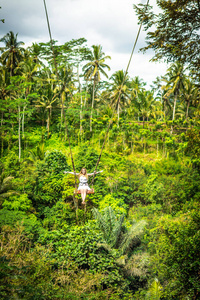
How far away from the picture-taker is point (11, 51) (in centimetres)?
2677

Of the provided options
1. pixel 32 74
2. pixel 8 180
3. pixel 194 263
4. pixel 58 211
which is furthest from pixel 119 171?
pixel 32 74

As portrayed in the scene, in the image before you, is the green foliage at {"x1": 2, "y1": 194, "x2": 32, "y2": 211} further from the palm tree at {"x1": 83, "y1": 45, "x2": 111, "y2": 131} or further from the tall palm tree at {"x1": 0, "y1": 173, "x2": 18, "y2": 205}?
the palm tree at {"x1": 83, "y1": 45, "x2": 111, "y2": 131}

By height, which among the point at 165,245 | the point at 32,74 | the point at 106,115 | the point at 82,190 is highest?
the point at 32,74

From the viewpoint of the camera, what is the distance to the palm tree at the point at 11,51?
26328mm

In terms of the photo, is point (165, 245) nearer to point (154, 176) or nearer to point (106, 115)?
point (154, 176)

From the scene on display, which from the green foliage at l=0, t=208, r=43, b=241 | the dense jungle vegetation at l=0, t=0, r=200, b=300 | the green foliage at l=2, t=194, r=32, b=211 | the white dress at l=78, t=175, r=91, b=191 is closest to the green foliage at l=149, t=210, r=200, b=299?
the dense jungle vegetation at l=0, t=0, r=200, b=300

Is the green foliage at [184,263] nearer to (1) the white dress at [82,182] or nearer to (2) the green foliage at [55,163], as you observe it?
(1) the white dress at [82,182]

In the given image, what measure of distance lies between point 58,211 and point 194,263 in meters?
7.23

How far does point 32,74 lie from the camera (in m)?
24.5

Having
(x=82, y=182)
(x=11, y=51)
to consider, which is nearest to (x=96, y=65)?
(x=11, y=51)

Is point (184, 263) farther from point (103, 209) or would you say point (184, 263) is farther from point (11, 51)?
point (11, 51)

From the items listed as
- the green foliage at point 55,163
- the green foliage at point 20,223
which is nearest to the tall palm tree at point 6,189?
the green foliage at point 20,223

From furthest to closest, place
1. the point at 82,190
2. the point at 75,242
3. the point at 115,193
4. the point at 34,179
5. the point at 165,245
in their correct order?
the point at 115,193 < the point at 34,179 < the point at 75,242 < the point at 82,190 < the point at 165,245

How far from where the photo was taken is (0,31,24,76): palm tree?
86.4 ft
